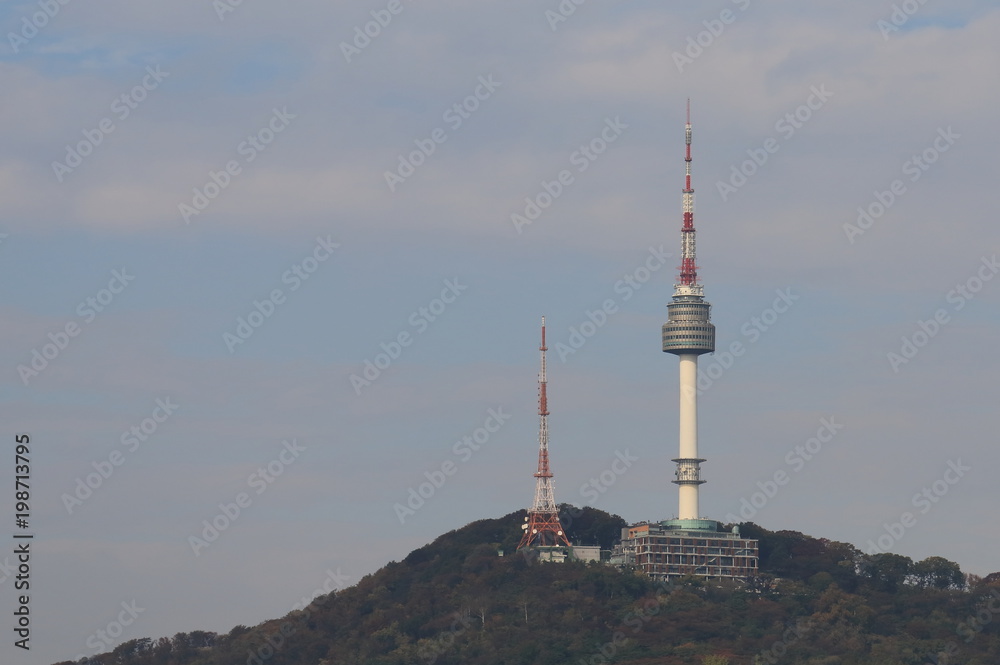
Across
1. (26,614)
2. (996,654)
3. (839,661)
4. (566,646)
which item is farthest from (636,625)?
(26,614)

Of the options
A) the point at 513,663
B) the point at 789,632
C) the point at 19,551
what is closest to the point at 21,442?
the point at 19,551

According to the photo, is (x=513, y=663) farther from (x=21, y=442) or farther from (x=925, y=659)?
(x=21, y=442)

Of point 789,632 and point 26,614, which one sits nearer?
point 26,614

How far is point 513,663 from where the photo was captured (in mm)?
190500

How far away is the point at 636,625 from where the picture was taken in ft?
651

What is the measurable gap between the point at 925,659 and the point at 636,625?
29.1 meters

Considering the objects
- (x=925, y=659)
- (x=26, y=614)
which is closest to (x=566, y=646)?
(x=925, y=659)

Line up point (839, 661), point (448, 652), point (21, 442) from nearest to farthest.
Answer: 1. point (21, 442)
2. point (839, 661)
3. point (448, 652)

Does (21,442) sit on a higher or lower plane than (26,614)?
higher

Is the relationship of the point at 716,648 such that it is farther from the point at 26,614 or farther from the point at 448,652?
the point at 26,614

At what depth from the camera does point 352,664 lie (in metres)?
198

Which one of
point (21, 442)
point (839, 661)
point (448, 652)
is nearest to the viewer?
point (21, 442)

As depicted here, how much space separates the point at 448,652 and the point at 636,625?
63.9ft

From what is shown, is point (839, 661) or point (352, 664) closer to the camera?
point (839, 661)
